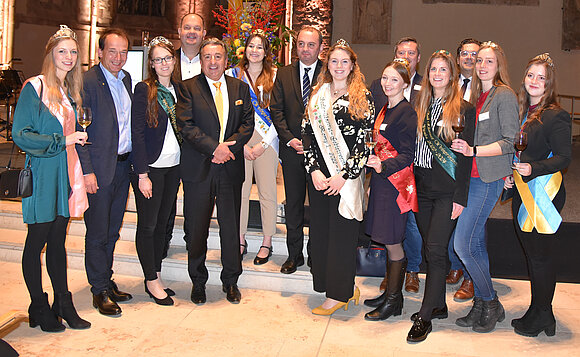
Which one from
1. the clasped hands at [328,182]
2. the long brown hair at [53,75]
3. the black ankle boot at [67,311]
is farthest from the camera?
the clasped hands at [328,182]

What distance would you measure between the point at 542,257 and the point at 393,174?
1023 millimetres

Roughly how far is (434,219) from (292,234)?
1.22 meters

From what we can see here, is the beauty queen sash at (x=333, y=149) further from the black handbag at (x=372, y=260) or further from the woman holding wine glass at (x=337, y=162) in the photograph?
the black handbag at (x=372, y=260)

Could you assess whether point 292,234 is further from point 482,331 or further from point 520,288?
point 520,288

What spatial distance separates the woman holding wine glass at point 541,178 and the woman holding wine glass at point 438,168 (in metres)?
0.36

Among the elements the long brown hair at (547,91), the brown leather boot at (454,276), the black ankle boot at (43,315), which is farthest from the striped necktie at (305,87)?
the black ankle boot at (43,315)

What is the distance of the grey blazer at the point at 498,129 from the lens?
11.3ft

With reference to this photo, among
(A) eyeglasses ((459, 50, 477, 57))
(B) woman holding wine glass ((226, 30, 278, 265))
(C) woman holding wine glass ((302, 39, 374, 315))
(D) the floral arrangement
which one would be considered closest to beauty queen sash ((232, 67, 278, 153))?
(B) woman holding wine glass ((226, 30, 278, 265))

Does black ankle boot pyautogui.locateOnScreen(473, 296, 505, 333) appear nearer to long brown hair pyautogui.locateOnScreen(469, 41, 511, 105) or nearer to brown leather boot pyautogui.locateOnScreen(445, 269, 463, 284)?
brown leather boot pyautogui.locateOnScreen(445, 269, 463, 284)

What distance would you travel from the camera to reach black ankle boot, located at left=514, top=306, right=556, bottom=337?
3615 millimetres

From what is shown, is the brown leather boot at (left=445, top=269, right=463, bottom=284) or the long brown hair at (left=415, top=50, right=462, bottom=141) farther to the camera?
the brown leather boot at (left=445, top=269, right=463, bottom=284)

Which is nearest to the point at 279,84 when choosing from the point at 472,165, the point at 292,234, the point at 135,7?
the point at 292,234

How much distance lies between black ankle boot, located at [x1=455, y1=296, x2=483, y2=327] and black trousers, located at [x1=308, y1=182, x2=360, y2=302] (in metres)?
0.72

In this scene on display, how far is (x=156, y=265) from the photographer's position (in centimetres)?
406
